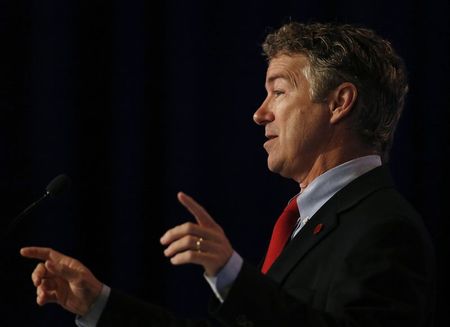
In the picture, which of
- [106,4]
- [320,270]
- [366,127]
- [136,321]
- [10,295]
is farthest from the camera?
[106,4]

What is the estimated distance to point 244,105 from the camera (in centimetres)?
298

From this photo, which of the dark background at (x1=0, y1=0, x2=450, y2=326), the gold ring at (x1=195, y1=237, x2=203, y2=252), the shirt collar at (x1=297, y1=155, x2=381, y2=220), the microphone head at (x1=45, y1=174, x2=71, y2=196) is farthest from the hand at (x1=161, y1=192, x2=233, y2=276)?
the dark background at (x1=0, y1=0, x2=450, y2=326)

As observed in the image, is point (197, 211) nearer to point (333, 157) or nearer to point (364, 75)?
point (333, 157)

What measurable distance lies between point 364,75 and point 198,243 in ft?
2.59

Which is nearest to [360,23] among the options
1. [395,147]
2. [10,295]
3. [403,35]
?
[403,35]

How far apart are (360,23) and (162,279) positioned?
1150 mm

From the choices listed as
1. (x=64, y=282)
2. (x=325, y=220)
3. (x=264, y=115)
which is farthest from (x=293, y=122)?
(x=64, y=282)

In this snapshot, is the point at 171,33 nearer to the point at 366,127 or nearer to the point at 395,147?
the point at 395,147

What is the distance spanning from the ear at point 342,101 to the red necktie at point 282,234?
22 centimetres

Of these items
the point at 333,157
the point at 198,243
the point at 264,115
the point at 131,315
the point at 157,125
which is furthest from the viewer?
Result: the point at 157,125

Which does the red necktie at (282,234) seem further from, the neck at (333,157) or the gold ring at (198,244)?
the gold ring at (198,244)

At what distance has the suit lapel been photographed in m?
1.63

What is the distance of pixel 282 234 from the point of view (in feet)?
6.06

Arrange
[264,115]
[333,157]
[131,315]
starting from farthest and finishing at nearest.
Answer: [264,115], [333,157], [131,315]
